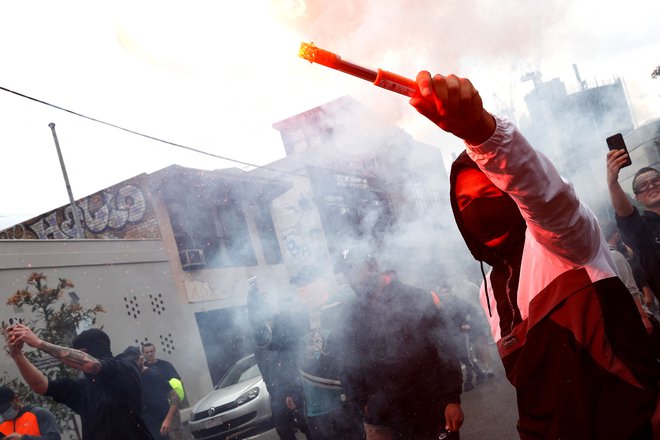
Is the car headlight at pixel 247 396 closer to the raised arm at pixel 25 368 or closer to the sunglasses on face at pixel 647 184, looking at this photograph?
the raised arm at pixel 25 368

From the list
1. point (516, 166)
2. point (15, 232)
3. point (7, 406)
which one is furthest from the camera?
point (15, 232)

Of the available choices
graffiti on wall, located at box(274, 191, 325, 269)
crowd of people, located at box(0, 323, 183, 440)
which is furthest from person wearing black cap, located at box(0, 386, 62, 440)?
graffiti on wall, located at box(274, 191, 325, 269)

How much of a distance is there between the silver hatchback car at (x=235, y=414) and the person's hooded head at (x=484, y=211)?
7950mm

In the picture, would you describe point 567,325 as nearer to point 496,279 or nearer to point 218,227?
point 496,279

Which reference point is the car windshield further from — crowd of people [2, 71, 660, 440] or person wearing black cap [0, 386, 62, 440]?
crowd of people [2, 71, 660, 440]

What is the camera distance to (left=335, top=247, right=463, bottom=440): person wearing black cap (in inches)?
140

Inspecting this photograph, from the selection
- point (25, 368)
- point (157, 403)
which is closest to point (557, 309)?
point (25, 368)

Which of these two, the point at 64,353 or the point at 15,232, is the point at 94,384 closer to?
the point at 64,353

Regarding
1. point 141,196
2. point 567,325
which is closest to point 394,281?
point 567,325

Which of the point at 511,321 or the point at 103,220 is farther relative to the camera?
the point at 103,220

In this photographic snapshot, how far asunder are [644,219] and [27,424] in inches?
204

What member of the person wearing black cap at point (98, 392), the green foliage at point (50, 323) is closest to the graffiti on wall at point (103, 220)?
the green foliage at point (50, 323)

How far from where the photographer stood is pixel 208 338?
49.4 feet

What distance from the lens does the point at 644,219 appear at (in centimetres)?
412
